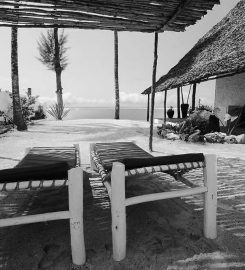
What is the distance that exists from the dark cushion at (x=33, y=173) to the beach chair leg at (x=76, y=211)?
0.10 metres

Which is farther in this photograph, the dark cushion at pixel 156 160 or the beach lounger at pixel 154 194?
the dark cushion at pixel 156 160

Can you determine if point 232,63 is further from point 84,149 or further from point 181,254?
point 181,254

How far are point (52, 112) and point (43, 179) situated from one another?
1567 centimetres

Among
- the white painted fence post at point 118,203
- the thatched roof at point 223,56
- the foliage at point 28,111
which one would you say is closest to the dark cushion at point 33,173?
the white painted fence post at point 118,203

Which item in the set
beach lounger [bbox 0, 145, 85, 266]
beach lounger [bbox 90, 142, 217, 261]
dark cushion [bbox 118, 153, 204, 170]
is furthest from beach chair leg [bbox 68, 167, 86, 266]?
dark cushion [bbox 118, 153, 204, 170]

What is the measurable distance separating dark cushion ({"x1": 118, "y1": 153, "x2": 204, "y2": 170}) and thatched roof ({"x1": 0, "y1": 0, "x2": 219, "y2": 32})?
230 cm


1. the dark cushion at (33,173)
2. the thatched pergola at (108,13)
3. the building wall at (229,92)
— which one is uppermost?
the thatched pergola at (108,13)

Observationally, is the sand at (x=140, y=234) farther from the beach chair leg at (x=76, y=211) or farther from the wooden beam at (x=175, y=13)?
the wooden beam at (x=175, y=13)

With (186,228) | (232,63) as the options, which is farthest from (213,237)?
(232,63)

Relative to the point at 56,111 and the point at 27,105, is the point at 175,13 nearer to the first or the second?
the point at 27,105

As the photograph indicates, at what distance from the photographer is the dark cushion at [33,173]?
1.62 m

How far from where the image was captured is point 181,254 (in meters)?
1.86

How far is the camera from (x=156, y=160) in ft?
6.50

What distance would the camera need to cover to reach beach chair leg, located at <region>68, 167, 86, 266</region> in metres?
1.68
